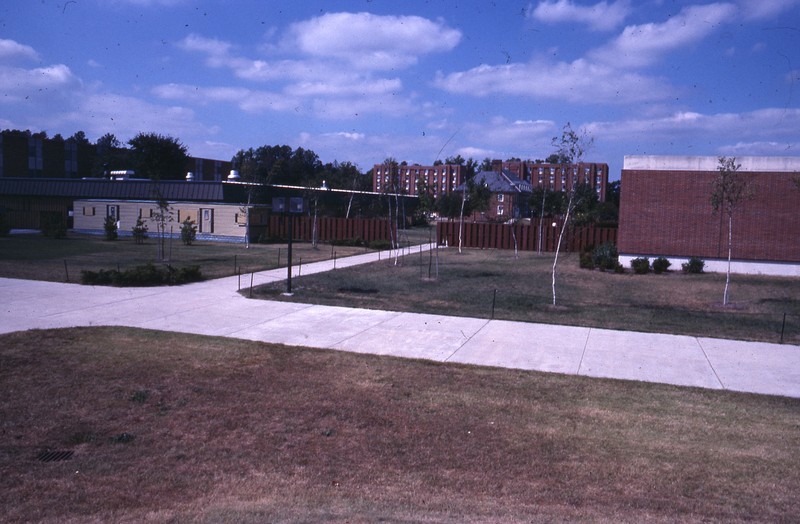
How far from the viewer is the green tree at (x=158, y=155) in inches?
2960

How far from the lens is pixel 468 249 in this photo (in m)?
42.6

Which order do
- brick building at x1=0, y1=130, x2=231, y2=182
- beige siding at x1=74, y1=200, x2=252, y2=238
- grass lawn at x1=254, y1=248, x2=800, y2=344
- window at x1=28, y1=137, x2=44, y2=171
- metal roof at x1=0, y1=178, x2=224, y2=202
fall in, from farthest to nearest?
window at x1=28, y1=137, x2=44, y2=171 < brick building at x1=0, y1=130, x2=231, y2=182 < metal roof at x1=0, y1=178, x2=224, y2=202 < beige siding at x1=74, y1=200, x2=252, y2=238 < grass lawn at x1=254, y1=248, x2=800, y2=344

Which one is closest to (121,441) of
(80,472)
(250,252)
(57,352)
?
(80,472)

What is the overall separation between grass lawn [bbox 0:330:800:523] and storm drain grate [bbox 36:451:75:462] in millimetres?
120

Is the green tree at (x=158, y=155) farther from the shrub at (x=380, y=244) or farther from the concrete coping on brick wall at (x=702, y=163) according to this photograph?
the concrete coping on brick wall at (x=702, y=163)

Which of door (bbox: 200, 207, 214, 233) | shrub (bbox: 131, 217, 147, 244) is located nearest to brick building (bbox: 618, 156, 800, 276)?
door (bbox: 200, 207, 214, 233)

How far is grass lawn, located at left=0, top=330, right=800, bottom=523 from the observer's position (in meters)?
6.01

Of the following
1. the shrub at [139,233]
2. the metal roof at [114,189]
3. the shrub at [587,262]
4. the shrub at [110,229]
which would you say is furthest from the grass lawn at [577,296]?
the shrub at [110,229]

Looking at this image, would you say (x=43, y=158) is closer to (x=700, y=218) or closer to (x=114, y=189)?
(x=114, y=189)

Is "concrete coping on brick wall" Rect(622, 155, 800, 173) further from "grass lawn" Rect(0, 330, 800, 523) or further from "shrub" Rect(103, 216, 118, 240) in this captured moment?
"shrub" Rect(103, 216, 118, 240)

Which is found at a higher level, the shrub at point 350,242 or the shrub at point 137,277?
the shrub at point 350,242

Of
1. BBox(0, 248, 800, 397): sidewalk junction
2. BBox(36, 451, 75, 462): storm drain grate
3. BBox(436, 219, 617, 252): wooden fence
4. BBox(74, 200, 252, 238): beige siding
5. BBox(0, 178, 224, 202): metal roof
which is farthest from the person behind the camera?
BBox(0, 178, 224, 202): metal roof

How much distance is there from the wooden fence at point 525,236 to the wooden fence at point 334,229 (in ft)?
13.8

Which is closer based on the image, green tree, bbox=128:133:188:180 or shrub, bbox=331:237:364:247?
shrub, bbox=331:237:364:247
